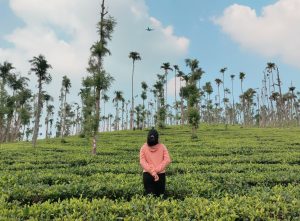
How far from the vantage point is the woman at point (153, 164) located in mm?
9320

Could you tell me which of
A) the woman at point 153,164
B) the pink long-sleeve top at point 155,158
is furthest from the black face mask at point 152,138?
the pink long-sleeve top at point 155,158

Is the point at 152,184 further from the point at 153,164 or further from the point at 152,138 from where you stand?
the point at 152,138

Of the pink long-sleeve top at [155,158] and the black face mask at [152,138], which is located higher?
the black face mask at [152,138]

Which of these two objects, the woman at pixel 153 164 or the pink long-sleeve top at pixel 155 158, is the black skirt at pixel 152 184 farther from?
the pink long-sleeve top at pixel 155 158

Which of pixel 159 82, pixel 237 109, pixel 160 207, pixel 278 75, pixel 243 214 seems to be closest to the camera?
pixel 243 214

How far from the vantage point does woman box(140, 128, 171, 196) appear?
9320mm

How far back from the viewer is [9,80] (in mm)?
57219

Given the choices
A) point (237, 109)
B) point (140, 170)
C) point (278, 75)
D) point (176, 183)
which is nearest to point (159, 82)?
point (278, 75)

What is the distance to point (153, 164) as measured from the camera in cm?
945

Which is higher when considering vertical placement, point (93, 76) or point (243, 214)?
point (93, 76)

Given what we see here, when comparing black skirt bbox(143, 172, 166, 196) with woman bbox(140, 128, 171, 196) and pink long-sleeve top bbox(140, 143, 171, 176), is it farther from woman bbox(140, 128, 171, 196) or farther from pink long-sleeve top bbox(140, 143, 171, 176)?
pink long-sleeve top bbox(140, 143, 171, 176)

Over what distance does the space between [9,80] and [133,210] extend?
55400 mm

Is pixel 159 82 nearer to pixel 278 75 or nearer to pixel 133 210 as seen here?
pixel 278 75

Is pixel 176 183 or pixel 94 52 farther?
pixel 94 52
